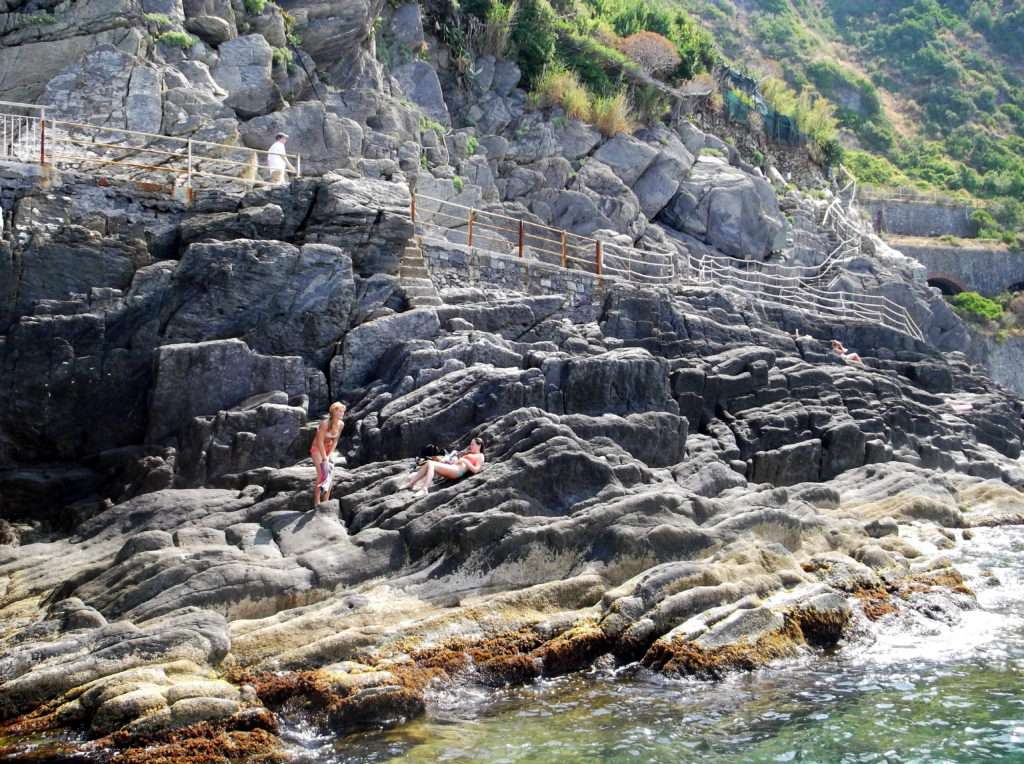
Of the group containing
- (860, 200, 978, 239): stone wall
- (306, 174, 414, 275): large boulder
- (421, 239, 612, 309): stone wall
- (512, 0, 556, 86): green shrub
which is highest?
(512, 0, 556, 86): green shrub

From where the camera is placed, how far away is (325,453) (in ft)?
46.5

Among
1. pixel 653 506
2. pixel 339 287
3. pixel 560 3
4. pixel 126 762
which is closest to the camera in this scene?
pixel 126 762

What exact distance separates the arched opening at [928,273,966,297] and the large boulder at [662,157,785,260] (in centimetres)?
1301

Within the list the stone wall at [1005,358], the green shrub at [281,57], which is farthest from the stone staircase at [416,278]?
the stone wall at [1005,358]

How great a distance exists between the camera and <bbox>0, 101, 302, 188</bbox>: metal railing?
18.3 metres

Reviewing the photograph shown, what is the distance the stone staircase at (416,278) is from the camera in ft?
62.5

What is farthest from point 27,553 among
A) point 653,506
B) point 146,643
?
point 653,506

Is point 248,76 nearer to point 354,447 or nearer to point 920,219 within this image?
point 354,447

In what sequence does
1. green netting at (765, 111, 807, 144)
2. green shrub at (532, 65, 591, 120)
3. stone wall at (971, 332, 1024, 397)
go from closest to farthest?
green shrub at (532, 65, 591, 120), stone wall at (971, 332, 1024, 397), green netting at (765, 111, 807, 144)

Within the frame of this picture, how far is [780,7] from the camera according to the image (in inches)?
2894

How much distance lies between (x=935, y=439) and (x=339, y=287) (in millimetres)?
14074

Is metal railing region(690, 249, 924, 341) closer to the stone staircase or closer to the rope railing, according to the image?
the rope railing

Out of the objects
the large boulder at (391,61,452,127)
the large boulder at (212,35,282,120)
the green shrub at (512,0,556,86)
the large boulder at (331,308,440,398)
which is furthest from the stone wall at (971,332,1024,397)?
the large boulder at (331,308,440,398)

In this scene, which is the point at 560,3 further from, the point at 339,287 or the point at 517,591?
the point at 517,591
